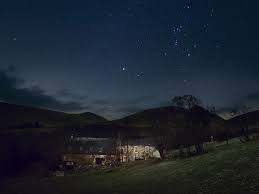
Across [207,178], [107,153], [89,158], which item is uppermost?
[107,153]

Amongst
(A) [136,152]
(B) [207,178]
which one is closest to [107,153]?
(A) [136,152]

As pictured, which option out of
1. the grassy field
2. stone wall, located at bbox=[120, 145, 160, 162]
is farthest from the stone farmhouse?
the grassy field

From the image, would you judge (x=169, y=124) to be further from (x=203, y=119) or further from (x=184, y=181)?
(x=184, y=181)

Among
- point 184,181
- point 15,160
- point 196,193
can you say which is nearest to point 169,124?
point 15,160

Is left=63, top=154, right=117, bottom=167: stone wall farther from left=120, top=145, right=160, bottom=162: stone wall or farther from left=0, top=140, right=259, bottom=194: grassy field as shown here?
left=0, top=140, right=259, bottom=194: grassy field

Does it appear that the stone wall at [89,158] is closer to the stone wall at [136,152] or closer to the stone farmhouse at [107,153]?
the stone farmhouse at [107,153]

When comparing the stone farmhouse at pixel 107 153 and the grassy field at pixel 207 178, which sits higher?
the stone farmhouse at pixel 107 153

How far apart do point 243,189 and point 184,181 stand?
12573mm

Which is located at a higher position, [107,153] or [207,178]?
[107,153]

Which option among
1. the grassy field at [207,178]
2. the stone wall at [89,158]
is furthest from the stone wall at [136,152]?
the grassy field at [207,178]

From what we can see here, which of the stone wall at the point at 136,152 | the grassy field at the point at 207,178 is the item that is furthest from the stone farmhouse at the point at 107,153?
the grassy field at the point at 207,178

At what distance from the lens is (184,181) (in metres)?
48.5

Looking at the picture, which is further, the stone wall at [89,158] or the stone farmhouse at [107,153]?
the stone wall at [89,158]

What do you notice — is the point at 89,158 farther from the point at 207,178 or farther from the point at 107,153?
the point at 207,178
